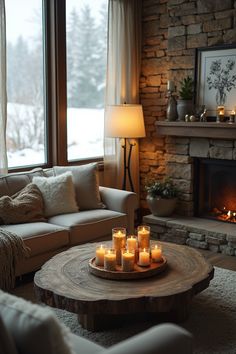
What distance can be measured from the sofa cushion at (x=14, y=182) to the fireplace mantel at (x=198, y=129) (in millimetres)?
1630

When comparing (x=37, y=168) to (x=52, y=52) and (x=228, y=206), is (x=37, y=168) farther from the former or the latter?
(x=228, y=206)

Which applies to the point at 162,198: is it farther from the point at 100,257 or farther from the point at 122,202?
the point at 100,257

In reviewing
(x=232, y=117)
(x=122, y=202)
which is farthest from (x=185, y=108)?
(x=122, y=202)

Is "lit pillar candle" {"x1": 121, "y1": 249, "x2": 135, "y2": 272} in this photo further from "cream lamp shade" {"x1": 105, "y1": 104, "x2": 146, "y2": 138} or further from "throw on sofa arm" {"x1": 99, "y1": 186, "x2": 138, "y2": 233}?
"cream lamp shade" {"x1": 105, "y1": 104, "x2": 146, "y2": 138}

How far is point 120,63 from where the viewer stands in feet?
17.8

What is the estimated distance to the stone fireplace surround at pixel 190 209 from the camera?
4664 mm

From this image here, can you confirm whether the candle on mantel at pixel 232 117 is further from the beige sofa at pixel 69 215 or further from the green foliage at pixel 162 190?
the beige sofa at pixel 69 215

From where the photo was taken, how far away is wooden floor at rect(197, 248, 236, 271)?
4219mm

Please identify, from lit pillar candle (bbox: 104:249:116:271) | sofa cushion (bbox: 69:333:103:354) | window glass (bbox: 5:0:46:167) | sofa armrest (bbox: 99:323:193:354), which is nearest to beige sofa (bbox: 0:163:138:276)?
window glass (bbox: 5:0:46:167)

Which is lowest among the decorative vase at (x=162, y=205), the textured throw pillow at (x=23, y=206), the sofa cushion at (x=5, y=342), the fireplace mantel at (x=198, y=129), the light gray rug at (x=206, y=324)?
the light gray rug at (x=206, y=324)

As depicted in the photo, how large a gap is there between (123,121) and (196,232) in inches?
56.9

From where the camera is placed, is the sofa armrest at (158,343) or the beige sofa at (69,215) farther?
the beige sofa at (69,215)

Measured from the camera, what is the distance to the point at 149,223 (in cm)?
516

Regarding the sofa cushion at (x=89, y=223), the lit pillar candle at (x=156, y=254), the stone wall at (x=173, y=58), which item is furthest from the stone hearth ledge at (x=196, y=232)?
the lit pillar candle at (x=156, y=254)
